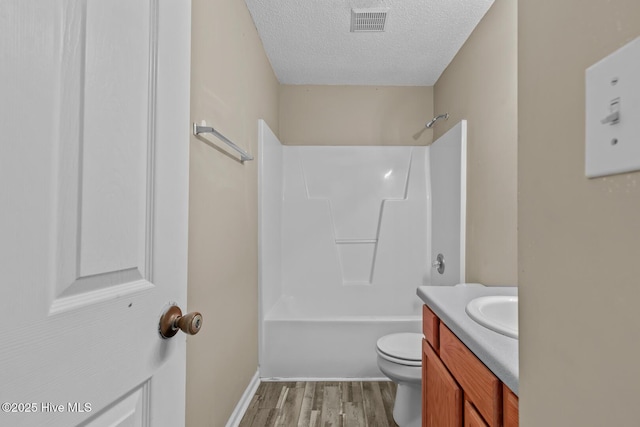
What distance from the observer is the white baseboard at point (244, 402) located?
1821 millimetres

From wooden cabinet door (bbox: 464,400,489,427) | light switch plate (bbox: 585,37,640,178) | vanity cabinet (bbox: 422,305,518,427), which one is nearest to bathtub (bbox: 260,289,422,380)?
vanity cabinet (bbox: 422,305,518,427)

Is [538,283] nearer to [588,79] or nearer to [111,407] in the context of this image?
[588,79]

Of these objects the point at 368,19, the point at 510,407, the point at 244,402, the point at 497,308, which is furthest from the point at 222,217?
the point at 368,19

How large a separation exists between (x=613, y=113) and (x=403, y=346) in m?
1.97

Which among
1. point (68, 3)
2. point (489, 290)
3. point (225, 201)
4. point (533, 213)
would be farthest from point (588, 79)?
point (225, 201)

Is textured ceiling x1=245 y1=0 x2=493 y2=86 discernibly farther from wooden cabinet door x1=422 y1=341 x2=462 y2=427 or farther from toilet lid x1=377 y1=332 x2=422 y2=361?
toilet lid x1=377 y1=332 x2=422 y2=361

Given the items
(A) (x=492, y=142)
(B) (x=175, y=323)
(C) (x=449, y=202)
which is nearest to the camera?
(B) (x=175, y=323)

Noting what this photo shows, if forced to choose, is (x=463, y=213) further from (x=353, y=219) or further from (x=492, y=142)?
(x=353, y=219)

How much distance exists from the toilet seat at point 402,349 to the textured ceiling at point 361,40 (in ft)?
6.39

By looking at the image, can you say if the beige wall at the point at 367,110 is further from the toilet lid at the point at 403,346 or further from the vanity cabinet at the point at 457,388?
the vanity cabinet at the point at 457,388

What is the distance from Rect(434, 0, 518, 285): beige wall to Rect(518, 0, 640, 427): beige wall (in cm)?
138

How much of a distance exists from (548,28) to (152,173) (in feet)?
2.19

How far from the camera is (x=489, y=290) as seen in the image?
150 centimetres

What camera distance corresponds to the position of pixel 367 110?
3184 mm
